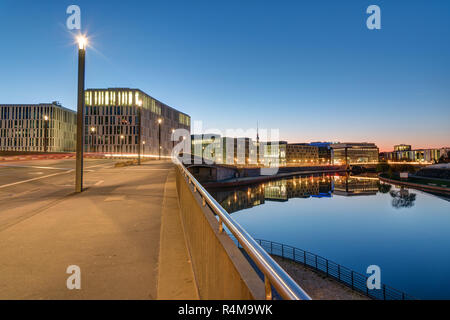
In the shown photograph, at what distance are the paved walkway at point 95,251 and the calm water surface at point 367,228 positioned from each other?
25.6 meters

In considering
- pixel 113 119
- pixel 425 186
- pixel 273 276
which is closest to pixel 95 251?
pixel 273 276

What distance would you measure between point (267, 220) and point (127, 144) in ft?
231

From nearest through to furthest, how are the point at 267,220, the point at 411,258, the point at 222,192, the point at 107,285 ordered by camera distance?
the point at 107,285, the point at 411,258, the point at 267,220, the point at 222,192

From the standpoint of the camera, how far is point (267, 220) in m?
50.3

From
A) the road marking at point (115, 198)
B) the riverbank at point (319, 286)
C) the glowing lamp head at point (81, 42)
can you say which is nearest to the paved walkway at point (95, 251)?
the road marking at point (115, 198)

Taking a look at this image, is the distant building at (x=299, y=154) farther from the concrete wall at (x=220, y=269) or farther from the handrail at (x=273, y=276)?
the handrail at (x=273, y=276)

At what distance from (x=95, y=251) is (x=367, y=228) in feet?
157

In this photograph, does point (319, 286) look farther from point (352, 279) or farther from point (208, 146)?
point (208, 146)

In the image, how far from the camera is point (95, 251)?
186 inches

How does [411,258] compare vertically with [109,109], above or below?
below

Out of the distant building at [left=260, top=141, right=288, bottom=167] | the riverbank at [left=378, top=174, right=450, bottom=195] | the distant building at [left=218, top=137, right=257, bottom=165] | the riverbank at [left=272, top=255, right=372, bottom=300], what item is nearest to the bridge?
the riverbank at [left=272, top=255, right=372, bottom=300]
